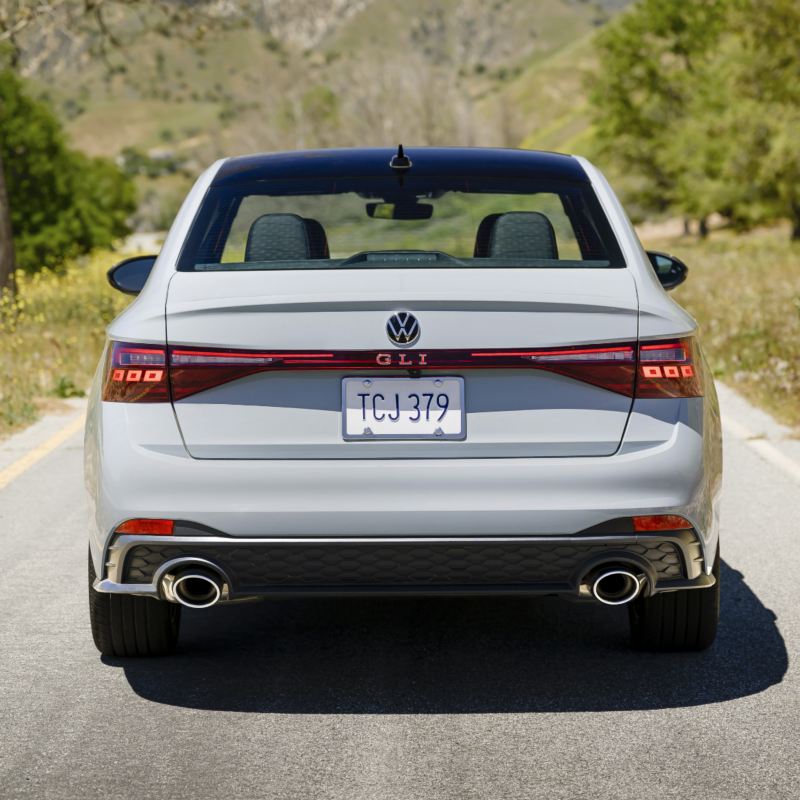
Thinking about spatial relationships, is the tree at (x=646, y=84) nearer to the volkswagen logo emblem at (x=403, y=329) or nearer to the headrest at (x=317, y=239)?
the headrest at (x=317, y=239)

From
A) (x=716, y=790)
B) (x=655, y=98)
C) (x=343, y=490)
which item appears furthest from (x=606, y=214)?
(x=655, y=98)

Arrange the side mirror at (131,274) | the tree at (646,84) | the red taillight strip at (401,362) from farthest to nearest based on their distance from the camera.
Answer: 1. the tree at (646,84)
2. the side mirror at (131,274)
3. the red taillight strip at (401,362)

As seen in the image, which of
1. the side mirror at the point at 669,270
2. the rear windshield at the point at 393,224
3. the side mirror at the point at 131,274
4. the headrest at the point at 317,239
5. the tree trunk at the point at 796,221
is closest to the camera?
the rear windshield at the point at 393,224

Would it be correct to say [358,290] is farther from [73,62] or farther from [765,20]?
[765,20]

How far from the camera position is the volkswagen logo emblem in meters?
3.93

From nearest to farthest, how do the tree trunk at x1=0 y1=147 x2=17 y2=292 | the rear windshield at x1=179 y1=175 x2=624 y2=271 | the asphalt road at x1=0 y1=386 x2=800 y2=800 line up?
the asphalt road at x1=0 y1=386 x2=800 y2=800 < the rear windshield at x1=179 y1=175 x2=624 y2=271 < the tree trunk at x1=0 y1=147 x2=17 y2=292

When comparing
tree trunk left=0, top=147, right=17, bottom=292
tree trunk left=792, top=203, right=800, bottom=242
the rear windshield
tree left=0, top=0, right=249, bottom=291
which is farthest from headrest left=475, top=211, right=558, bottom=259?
tree trunk left=792, top=203, right=800, bottom=242

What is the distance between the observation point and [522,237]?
477 centimetres

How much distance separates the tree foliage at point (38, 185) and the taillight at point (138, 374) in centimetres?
2930

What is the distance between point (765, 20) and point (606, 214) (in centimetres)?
3129

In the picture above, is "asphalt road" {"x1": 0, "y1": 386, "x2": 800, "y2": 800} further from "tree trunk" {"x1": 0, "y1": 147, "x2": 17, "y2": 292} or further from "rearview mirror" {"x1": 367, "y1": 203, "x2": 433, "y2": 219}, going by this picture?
"tree trunk" {"x1": 0, "y1": 147, "x2": 17, "y2": 292}

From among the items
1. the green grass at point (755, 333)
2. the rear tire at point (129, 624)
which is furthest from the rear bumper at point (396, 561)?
the green grass at point (755, 333)

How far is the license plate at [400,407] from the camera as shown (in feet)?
13.0

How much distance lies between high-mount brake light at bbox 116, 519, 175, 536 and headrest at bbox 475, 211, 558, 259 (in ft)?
4.59
